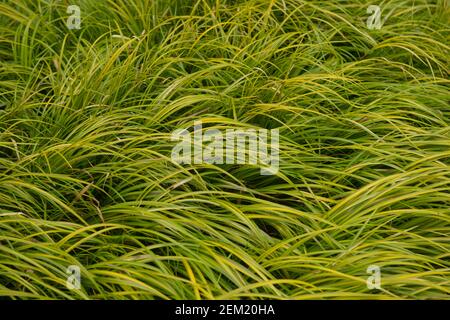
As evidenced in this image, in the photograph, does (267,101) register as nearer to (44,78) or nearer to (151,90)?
(151,90)

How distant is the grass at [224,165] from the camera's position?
2.16 metres

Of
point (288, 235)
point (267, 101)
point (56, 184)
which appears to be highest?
point (267, 101)

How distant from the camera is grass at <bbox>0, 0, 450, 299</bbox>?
85.1 inches

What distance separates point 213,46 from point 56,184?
1058mm

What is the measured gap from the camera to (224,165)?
255 cm

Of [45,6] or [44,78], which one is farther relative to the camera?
[45,6]

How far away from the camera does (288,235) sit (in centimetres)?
232

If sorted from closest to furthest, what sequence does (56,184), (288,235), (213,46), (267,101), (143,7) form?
(288,235), (56,184), (267,101), (213,46), (143,7)
